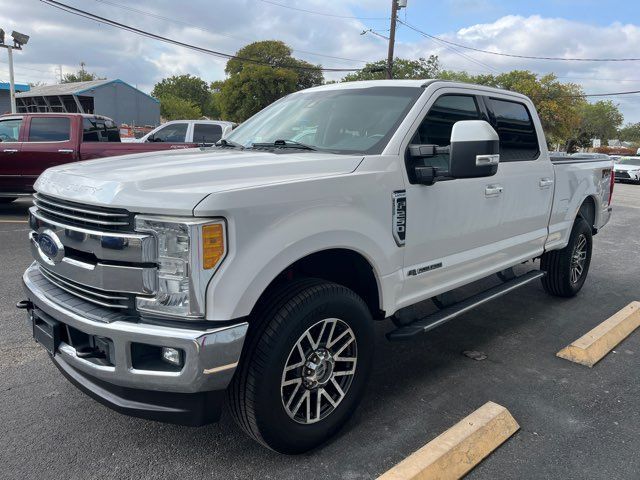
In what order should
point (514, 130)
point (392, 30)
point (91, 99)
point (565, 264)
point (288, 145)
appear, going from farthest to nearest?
1. point (91, 99)
2. point (392, 30)
3. point (565, 264)
4. point (514, 130)
5. point (288, 145)

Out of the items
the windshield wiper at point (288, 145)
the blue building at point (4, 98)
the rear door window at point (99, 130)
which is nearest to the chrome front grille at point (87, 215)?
the windshield wiper at point (288, 145)

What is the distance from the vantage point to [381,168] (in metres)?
2.92

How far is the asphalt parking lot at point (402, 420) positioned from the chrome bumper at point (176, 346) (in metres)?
0.59

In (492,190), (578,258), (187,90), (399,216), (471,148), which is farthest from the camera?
(187,90)

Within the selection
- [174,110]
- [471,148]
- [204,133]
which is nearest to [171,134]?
[204,133]

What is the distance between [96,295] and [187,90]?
96.9 metres

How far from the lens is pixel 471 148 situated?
2844 mm

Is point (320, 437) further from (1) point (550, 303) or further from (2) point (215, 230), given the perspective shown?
(1) point (550, 303)

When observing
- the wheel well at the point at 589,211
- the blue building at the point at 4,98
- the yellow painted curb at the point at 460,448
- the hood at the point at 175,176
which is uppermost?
the blue building at the point at 4,98

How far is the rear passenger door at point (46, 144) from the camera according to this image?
31.2ft

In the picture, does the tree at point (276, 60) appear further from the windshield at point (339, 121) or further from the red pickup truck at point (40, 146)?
the windshield at point (339, 121)

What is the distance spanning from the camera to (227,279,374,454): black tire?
2365 millimetres

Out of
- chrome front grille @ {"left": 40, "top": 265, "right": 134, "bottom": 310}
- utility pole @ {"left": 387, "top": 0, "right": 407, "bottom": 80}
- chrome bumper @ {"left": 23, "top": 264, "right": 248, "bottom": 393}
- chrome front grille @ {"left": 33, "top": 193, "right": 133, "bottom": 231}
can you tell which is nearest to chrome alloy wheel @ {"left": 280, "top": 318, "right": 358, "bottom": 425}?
chrome bumper @ {"left": 23, "top": 264, "right": 248, "bottom": 393}

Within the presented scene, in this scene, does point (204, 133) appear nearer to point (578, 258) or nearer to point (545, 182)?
point (578, 258)
